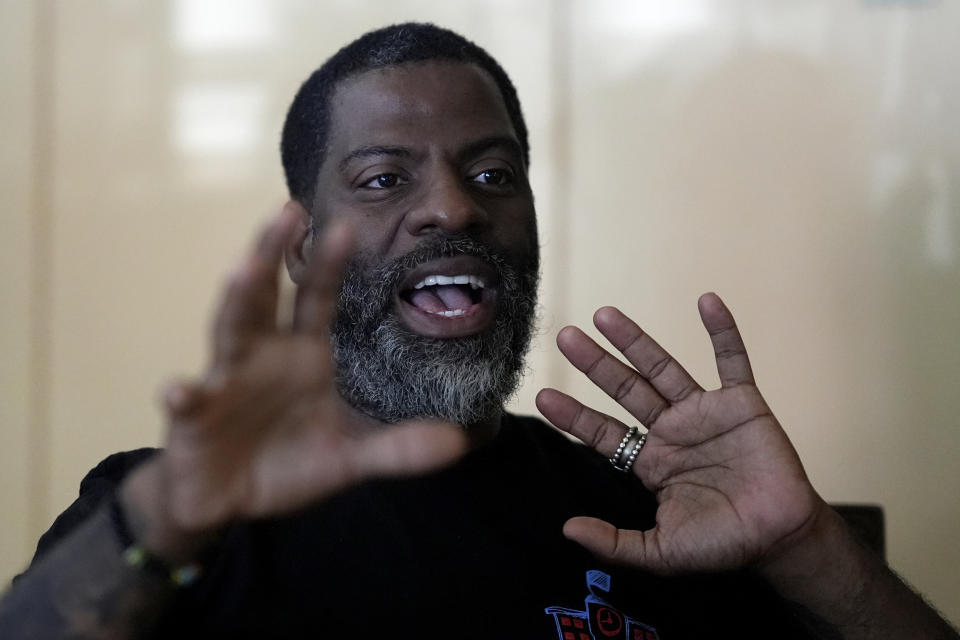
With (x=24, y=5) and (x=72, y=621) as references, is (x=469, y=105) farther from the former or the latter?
(x=24, y=5)

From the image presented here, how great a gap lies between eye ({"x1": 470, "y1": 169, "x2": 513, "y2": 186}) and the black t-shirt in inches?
17.0

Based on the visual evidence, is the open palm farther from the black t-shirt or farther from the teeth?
the teeth

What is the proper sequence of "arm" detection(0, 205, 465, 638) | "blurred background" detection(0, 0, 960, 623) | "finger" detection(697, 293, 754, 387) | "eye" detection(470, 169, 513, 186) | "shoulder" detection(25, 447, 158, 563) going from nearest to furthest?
1. "arm" detection(0, 205, 465, 638)
2. "shoulder" detection(25, 447, 158, 563)
3. "finger" detection(697, 293, 754, 387)
4. "eye" detection(470, 169, 513, 186)
5. "blurred background" detection(0, 0, 960, 623)

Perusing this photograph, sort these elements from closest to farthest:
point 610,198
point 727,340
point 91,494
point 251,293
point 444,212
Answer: point 251,293 → point 91,494 → point 727,340 → point 444,212 → point 610,198

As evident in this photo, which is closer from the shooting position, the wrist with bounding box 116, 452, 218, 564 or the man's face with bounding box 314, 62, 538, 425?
the wrist with bounding box 116, 452, 218, 564

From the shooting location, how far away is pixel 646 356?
136 centimetres

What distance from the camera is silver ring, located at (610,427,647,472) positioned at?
4.51ft

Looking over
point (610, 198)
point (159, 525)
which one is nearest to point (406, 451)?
point (159, 525)

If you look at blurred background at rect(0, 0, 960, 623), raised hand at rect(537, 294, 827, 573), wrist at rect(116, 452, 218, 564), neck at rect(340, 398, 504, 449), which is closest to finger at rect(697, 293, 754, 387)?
raised hand at rect(537, 294, 827, 573)

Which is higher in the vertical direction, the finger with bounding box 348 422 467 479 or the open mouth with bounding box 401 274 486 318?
the open mouth with bounding box 401 274 486 318

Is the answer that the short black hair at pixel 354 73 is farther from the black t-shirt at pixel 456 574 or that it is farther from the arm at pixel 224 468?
the arm at pixel 224 468

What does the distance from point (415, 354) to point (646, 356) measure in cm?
35

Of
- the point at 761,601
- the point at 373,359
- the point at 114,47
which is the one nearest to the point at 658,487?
the point at 761,601

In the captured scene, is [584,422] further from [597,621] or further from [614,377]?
[597,621]
